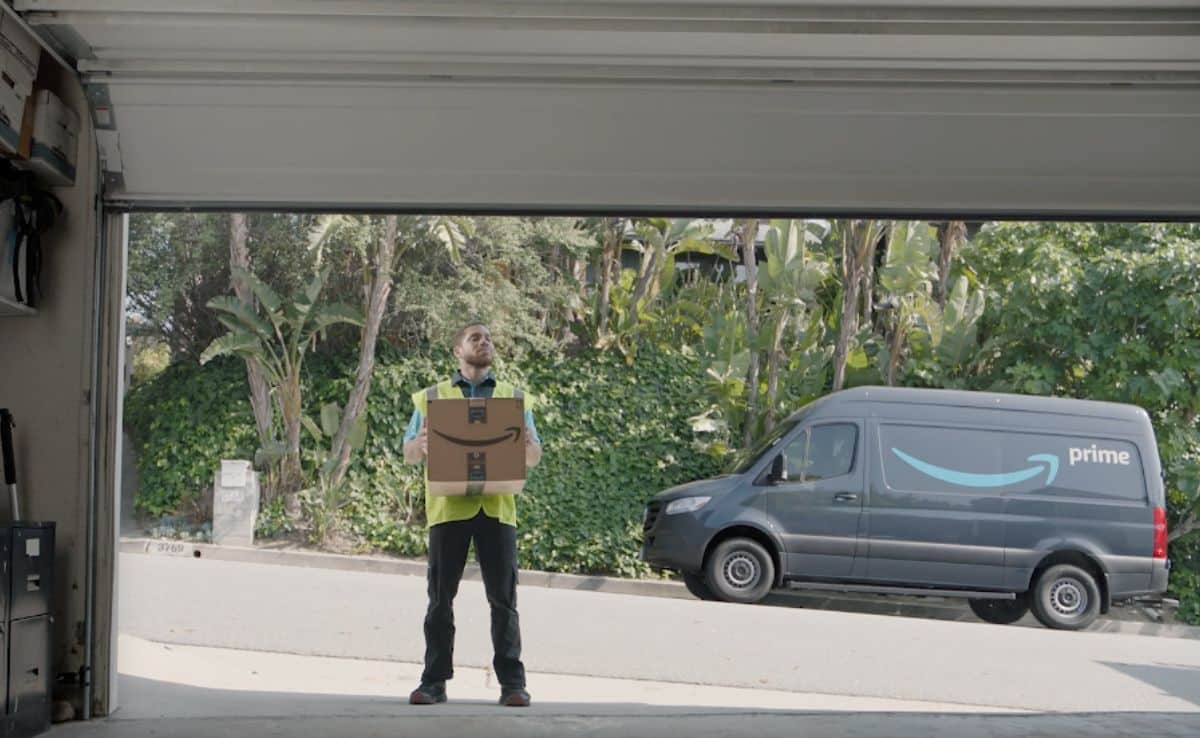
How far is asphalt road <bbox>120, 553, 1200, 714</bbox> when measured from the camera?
28.4ft

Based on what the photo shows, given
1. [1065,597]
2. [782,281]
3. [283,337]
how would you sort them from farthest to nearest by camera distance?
[782,281], [283,337], [1065,597]

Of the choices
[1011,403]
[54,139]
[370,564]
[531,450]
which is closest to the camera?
[54,139]

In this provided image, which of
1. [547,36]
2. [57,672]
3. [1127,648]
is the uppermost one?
[547,36]

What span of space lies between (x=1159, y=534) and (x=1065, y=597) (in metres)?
1.19

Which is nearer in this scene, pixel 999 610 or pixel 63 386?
pixel 63 386

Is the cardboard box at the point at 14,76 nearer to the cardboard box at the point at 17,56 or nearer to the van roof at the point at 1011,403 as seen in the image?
the cardboard box at the point at 17,56

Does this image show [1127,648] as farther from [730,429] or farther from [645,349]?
[645,349]

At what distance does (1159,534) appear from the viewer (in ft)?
44.1

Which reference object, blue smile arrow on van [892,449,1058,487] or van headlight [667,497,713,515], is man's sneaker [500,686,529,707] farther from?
blue smile arrow on van [892,449,1058,487]

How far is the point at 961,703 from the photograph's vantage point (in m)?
8.00

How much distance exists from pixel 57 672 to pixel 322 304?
414 inches

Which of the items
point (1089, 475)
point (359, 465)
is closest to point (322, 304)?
point (359, 465)

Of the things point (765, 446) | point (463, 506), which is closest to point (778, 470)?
point (765, 446)

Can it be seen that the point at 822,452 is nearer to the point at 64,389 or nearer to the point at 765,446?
the point at 765,446
